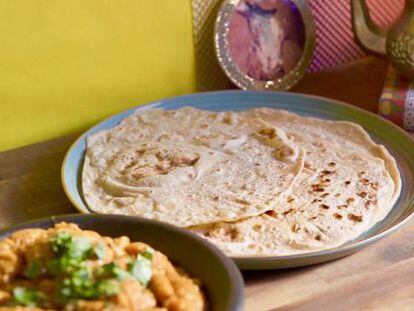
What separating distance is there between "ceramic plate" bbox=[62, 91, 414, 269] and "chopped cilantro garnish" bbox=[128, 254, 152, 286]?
318mm

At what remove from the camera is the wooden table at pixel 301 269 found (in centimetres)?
126

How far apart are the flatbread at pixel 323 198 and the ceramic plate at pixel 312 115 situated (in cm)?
2

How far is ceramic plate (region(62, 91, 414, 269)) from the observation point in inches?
52.0

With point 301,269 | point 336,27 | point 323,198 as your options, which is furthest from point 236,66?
point 301,269

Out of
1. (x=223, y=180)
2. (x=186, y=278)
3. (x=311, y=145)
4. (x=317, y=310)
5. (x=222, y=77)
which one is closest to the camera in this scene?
(x=186, y=278)

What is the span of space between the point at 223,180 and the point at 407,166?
43 centimetres

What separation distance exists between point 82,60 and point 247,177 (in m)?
0.57

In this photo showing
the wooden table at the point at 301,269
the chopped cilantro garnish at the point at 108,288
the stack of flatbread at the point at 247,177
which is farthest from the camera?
the stack of flatbread at the point at 247,177

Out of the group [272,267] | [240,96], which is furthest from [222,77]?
[272,267]

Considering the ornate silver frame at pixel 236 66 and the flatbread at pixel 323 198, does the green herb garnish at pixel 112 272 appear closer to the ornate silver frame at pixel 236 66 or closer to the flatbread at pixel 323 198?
the flatbread at pixel 323 198

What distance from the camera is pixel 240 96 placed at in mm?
1922

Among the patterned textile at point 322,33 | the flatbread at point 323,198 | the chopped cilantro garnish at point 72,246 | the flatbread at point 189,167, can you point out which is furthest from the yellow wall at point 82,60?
the chopped cilantro garnish at point 72,246

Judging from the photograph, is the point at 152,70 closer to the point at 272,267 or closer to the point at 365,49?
the point at 365,49

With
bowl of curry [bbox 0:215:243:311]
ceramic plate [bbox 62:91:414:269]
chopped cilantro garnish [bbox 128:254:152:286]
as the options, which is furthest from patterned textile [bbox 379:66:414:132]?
chopped cilantro garnish [bbox 128:254:152:286]
